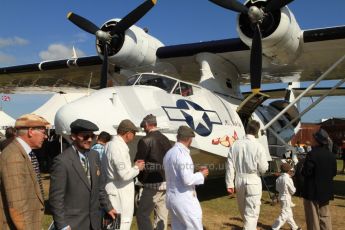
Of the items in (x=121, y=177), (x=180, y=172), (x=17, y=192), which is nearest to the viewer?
(x=17, y=192)

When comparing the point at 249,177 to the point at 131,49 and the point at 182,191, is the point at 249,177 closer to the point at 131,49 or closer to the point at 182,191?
the point at 182,191

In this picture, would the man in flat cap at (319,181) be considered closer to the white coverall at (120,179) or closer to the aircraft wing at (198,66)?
the white coverall at (120,179)

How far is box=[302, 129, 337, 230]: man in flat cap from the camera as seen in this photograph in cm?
545

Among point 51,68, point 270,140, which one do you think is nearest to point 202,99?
point 270,140

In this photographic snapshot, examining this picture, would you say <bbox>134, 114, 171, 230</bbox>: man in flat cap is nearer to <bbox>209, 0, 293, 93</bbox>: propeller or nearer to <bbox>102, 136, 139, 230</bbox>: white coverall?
<bbox>102, 136, 139, 230</bbox>: white coverall

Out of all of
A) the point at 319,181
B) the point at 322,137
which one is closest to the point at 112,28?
the point at 322,137

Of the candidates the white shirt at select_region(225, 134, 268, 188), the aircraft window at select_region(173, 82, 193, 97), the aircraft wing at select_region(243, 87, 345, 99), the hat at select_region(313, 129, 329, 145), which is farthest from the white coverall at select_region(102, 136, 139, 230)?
the aircraft wing at select_region(243, 87, 345, 99)

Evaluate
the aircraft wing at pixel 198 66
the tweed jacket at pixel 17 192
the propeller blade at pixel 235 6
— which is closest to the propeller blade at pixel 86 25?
the aircraft wing at pixel 198 66

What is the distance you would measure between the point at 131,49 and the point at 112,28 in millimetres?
831

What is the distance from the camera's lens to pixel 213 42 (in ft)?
34.9

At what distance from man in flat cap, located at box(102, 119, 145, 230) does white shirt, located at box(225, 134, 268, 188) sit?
1.71m

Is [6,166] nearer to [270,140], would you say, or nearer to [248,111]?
[248,111]

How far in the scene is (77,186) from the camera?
3162 millimetres

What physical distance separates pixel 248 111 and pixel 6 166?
8448 millimetres
